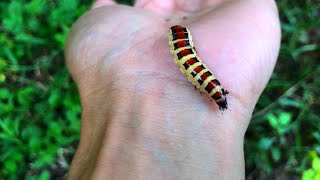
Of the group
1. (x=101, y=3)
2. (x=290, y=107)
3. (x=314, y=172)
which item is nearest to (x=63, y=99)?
(x=101, y=3)

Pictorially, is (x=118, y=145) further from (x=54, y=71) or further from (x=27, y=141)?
(x=54, y=71)

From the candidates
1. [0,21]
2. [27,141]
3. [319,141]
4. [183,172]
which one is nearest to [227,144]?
[183,172]

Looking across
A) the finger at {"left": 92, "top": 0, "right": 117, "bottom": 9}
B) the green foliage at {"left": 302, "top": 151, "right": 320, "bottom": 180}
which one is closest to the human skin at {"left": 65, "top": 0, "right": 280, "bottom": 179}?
the finger at {"left": 92, "top": 0, "right": 117, "bottom": 9}

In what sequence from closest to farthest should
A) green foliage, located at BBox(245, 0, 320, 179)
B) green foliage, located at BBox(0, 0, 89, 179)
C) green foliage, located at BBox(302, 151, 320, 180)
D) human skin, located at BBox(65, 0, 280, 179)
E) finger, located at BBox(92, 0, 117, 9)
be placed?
1. human skin, located at BBox(65, 0, 280, 179)
2. green foliage, located at BBox(302, 151, 320, 180)
3. green foliage, located at BBox(245, 0, 320, 179)
4. finger, located at BBox(92, 0, 117, 9)
5. green foliage, located at BBox(0, 0, 89, 179)

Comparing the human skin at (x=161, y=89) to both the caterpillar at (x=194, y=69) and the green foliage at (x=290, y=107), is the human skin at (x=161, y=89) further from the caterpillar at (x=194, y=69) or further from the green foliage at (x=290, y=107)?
the green foliage at (x=290, y=107)

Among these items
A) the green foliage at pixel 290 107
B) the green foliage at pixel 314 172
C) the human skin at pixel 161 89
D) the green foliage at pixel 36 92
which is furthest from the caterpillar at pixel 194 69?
the green foliage at pixel 36 92

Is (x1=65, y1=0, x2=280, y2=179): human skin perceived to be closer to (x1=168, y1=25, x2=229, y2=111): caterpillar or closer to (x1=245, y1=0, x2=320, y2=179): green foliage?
(x1=168, y1=25, x2=229, y2=111): caterpillar
